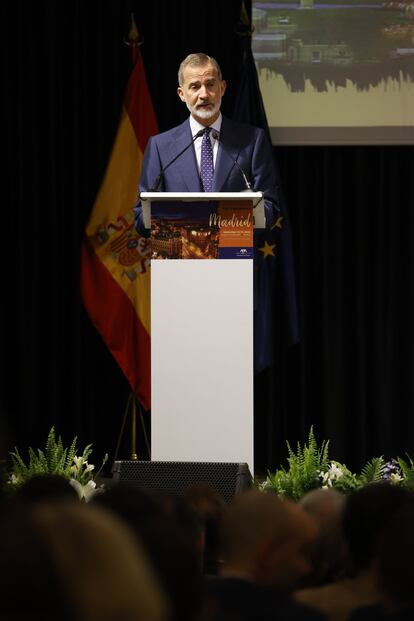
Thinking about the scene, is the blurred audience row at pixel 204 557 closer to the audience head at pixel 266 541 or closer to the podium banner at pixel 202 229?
the audience head at pixel 266 541

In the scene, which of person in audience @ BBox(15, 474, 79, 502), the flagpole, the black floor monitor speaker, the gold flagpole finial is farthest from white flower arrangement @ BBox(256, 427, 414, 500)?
the gold flagpole finial

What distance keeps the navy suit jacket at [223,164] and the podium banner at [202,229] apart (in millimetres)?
375

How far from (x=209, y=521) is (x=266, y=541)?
0.70 metres

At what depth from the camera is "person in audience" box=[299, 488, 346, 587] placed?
2.22 meters

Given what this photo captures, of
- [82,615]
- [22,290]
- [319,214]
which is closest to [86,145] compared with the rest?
[22,290]

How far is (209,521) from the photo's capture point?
266 centimetres

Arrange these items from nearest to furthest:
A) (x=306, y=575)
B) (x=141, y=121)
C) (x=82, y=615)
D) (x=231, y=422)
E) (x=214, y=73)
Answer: (x=82, y=615) < (x=306, y=575) < (x=231, y=422) < (x=214, y=73) < (x=141, y=121)

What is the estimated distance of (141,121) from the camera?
6.91m

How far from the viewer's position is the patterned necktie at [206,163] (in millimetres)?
4914

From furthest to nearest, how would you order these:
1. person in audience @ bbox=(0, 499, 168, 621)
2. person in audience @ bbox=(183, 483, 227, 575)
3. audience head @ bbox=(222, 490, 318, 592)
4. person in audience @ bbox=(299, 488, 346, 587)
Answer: person in audience @ bbox=(183, 483, 227, 575), person in audience @ bbox=(299, 488, 346, 587), audience head @ bbox=(222, 490, 318, 592), person in audience @ bbox=(0, 499, 168, 621)

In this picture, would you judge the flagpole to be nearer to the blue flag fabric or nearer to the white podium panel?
the blue flag fabric

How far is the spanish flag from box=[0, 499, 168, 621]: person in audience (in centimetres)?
563

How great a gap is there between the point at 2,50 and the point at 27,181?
89cm

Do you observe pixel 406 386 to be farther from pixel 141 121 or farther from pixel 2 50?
pixel 2 50
